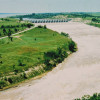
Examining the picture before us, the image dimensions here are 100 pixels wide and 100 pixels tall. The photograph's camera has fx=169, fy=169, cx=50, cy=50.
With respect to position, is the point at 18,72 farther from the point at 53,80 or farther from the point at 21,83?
the point at 53,80

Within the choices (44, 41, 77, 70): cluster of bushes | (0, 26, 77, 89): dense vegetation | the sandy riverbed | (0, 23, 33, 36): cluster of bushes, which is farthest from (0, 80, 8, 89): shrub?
(0, 23, 33, 36): cluster of bushes

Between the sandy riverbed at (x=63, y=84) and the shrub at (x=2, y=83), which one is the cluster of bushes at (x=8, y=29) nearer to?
the sandy riverbed at (x=63, y=84)

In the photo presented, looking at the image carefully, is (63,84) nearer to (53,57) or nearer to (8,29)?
(53,57)

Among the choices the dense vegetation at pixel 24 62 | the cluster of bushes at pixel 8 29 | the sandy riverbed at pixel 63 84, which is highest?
the cluster of bushes at pixel 8 29

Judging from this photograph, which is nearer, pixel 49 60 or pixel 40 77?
pixel 40 77

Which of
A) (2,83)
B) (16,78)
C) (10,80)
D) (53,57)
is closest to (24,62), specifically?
(16,78)

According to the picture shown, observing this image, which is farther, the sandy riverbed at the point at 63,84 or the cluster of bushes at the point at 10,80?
the cluster of bushes at the point at 10,80

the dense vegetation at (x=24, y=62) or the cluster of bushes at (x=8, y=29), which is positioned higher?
the cluster of bushes at (x=8, y=29)

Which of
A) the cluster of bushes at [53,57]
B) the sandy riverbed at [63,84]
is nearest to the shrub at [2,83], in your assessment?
the sandy riverbed at [63,84]

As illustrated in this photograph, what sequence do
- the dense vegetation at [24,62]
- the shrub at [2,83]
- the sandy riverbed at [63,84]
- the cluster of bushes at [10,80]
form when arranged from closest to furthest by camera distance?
the sandy riverbed at [63,84] < the shrub at [2,83] < the cluster of bushes at [10,80] < the dense vegetation at [24,62]

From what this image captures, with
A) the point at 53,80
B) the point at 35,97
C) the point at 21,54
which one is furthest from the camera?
the point at 21,54

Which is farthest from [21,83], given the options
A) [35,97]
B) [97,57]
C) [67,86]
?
[97,57]
